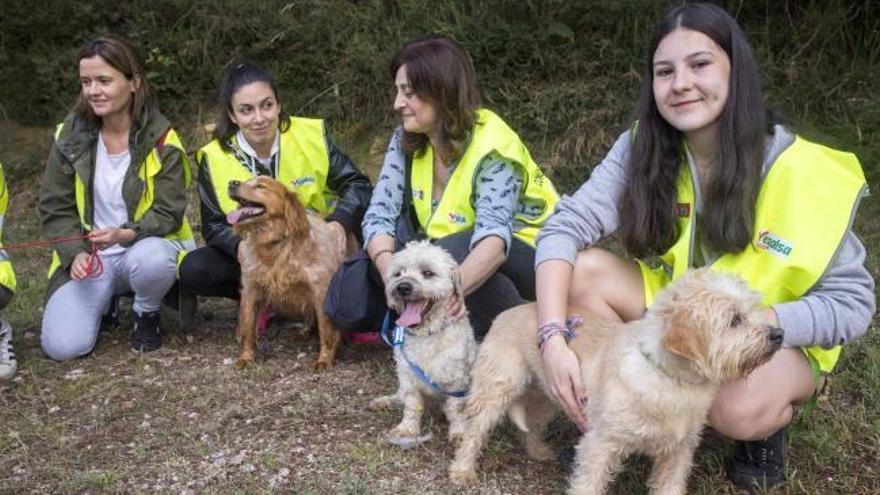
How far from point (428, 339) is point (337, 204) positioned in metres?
1.67

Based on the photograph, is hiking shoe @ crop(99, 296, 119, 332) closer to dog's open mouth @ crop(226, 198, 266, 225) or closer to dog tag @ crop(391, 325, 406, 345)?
dog's open mouth @ crop(226, 198, 266, 225)

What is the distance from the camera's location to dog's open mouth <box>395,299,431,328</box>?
13.0 ft

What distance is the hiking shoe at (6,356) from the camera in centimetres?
461

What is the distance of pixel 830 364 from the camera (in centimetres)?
331

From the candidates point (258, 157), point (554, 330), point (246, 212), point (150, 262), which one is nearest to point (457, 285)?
point (554, 330)

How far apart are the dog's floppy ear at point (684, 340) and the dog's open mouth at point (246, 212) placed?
110 inches

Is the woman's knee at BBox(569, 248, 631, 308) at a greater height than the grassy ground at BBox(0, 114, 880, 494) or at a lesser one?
greater

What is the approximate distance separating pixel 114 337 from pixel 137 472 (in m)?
2.02

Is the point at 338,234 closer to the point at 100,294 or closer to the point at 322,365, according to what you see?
the point at 322,365

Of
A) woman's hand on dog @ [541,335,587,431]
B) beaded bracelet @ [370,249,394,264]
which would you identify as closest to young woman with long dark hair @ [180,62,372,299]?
beaded bracelet @ [370,249,394,264]

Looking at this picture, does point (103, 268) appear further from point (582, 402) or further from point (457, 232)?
point (582, 402)

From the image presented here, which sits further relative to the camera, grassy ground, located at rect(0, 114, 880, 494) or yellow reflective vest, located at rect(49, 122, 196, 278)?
yellow reflective vest, located at rect(49, 122, 196, 278)

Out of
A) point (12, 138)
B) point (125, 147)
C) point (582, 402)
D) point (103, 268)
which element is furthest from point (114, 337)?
point (12, 138)

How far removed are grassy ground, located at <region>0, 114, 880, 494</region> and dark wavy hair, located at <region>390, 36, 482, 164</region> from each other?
1407 mm
